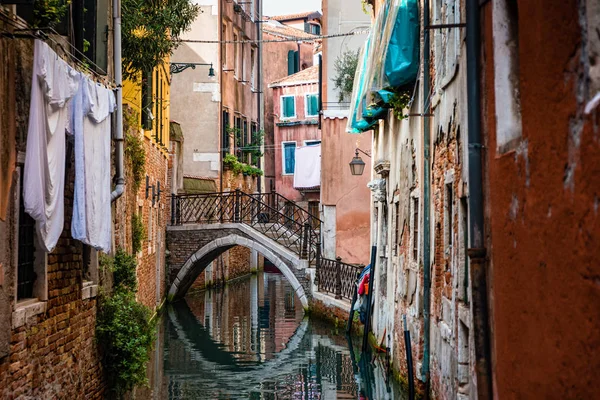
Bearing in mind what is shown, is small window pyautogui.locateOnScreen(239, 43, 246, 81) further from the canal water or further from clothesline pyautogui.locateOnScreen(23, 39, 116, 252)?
clothesline pyautogui.locateOnScreen(23, 39, 116, 252)

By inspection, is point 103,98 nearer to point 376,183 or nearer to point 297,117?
point 376,183

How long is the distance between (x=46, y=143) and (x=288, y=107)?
114 ft

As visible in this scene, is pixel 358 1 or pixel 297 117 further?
pixel 297 117

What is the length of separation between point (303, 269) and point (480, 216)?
16.6m

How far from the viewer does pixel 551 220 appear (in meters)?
4.09

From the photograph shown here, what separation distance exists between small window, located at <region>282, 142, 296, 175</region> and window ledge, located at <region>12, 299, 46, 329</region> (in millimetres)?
33943

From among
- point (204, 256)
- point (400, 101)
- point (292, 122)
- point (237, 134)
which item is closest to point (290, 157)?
point (292, 122)

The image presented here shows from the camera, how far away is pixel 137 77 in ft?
51.3

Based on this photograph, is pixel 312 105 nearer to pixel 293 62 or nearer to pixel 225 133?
pixel 293 62

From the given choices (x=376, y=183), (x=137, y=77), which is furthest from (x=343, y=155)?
(x=137, y=77)

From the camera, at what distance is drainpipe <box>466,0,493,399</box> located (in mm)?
6164

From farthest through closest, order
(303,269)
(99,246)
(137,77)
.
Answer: (303,269)
(137,77)
(99,246)

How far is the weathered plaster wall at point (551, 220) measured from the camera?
3.51 m

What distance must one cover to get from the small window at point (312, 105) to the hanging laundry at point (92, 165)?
32034 millimetres
